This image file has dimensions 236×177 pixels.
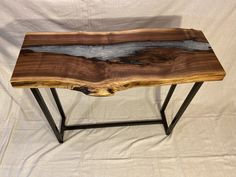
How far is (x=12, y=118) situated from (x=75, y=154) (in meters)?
0.35

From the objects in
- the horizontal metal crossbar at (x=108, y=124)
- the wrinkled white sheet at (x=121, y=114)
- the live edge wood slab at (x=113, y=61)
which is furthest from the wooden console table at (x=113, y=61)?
the horizontal metal crossbar at (x=108, y=124)

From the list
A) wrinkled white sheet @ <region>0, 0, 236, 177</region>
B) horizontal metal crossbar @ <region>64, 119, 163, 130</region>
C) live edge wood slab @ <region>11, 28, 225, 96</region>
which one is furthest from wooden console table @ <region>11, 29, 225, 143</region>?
horizontal metal crossbar @ <region>64, 119, 163, 130</region>

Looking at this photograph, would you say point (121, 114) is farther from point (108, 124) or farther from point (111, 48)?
point (111, 48)

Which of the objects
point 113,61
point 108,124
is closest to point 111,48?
point 113,61

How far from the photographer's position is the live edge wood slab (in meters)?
0.65

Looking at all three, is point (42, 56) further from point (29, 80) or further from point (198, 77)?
point (198, 77)

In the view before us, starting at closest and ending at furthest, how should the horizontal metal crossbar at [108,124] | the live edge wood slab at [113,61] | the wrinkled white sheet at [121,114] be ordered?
the live edge wood slab at [113,61] < the wrinkled white sheet at [121,114] < the horizontal metal crossbar at [108,124]

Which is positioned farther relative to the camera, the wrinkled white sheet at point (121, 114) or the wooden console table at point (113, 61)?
the wrinkled white sheet at point (121, 114)

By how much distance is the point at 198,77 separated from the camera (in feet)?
2.22

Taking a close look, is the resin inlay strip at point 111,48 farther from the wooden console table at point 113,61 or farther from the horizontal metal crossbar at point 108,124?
the horizontal metal crossbar at point 108,124

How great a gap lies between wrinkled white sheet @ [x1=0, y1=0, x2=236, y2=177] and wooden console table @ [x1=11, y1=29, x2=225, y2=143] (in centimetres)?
15

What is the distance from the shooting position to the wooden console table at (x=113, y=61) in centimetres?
65

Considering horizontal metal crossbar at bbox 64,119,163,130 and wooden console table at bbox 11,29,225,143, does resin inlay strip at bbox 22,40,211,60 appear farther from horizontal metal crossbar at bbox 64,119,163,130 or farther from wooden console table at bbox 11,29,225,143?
horizontal metal crossbar at bbox 64,119,163,130

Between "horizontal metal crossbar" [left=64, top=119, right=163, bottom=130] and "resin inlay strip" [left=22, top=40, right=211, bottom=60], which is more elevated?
"resin inlay strip" [left=22, top=40, right=211, bottom=60]
